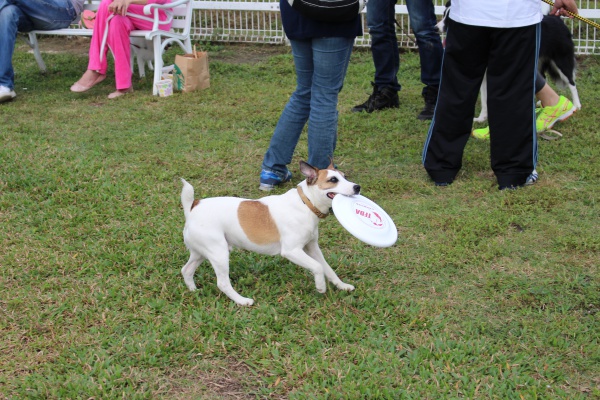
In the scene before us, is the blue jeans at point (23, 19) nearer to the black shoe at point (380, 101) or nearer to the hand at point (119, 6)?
the hand at point (119, 6)

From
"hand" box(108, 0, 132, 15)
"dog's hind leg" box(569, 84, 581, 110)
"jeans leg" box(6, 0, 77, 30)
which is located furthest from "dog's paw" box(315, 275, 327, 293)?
"jeans leg" box(6, 0, 77, 30)

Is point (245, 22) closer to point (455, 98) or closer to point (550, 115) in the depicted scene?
point (550, 115)

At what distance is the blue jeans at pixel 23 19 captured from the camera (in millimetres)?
7242

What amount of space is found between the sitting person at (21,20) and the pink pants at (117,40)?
0.73 metres

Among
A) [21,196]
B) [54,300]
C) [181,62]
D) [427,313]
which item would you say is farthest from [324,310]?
[181,62]

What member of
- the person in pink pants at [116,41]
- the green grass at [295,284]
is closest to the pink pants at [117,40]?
the person in pink pants at [116,41]

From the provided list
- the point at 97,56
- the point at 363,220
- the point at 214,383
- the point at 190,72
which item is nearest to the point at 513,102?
the point at 363,220

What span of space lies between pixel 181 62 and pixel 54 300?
4290mm

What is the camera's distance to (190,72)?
726cm

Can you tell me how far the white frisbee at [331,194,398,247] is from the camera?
3.14m

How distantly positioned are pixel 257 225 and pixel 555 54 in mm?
3846

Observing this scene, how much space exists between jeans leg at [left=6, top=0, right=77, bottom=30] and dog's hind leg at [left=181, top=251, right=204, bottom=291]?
522 cm

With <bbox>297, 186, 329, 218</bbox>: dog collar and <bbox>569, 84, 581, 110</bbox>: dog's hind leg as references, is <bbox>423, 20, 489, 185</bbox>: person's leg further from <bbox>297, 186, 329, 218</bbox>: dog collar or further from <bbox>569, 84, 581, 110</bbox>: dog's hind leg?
<bbox>569, 84, 581, 110</bbox>: dog's hind leg

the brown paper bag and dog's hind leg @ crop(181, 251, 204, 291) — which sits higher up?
dog's hind leg @ crop(181, 251, 204, 291)
